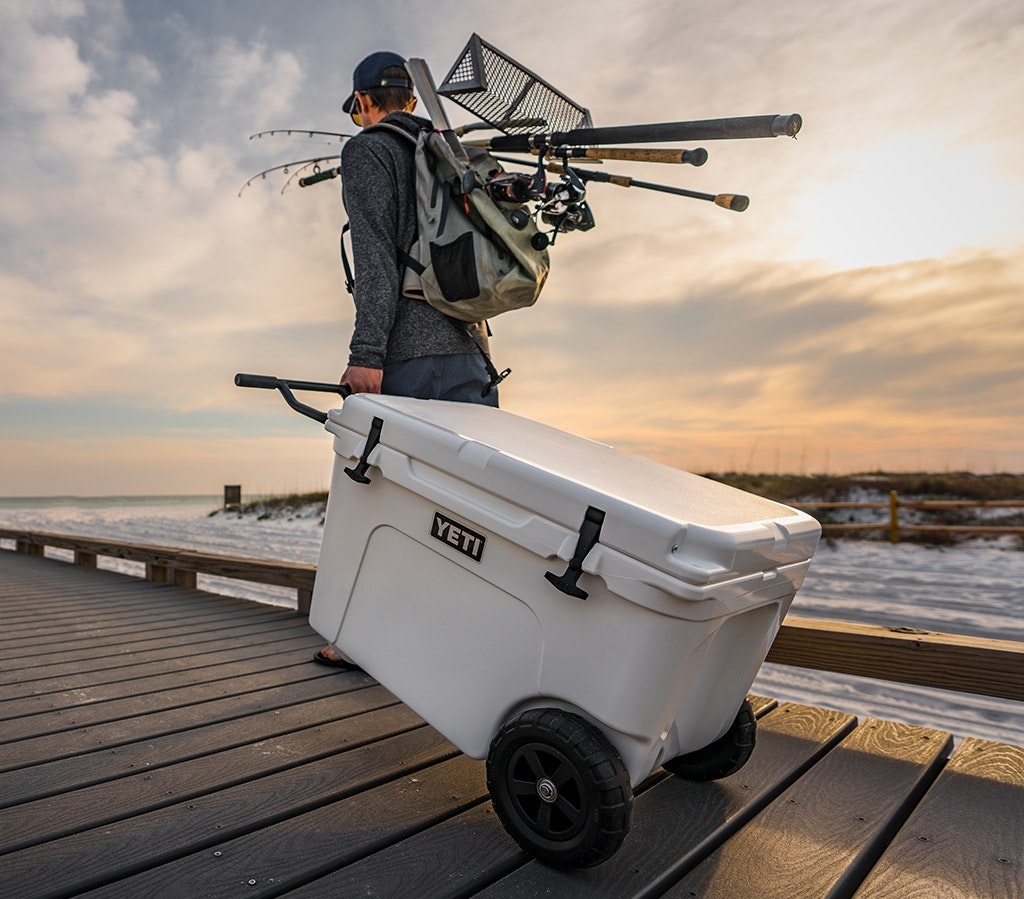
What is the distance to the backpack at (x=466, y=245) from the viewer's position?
5.56 ft

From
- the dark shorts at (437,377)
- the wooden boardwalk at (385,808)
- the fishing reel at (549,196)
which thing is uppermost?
the fishing reel at (549,196)

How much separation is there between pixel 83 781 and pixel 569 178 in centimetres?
160

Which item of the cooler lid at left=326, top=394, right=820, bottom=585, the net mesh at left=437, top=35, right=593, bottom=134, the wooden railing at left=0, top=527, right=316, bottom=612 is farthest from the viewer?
the wooden railing at left=0, top=527, right=316, bottom=612

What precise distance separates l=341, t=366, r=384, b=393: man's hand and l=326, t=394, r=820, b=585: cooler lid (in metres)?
0.25

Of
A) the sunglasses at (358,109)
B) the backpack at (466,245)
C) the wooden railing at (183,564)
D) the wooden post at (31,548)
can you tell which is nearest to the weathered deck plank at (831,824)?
the backpack at (466,245)

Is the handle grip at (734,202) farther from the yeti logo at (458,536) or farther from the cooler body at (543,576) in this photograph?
the yeti logo at (458,536)

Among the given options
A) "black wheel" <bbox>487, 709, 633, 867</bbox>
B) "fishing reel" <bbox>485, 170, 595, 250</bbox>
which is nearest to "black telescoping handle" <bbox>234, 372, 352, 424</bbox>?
"fishing reel" <bbox>485, 170, 595, 250</bbox>

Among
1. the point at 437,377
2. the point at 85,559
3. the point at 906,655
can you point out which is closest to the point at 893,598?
the point at 906,655

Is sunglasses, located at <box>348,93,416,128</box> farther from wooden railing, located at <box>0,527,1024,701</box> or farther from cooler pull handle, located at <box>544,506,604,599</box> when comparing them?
wooden railing, located at <box>0,527,1024,701</box>

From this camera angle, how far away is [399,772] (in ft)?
4.71

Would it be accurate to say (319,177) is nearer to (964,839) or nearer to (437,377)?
(437,377)

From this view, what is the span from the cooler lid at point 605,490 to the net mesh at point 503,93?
0.95 meters

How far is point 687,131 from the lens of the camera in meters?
1.45

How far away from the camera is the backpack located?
5.56 feet
